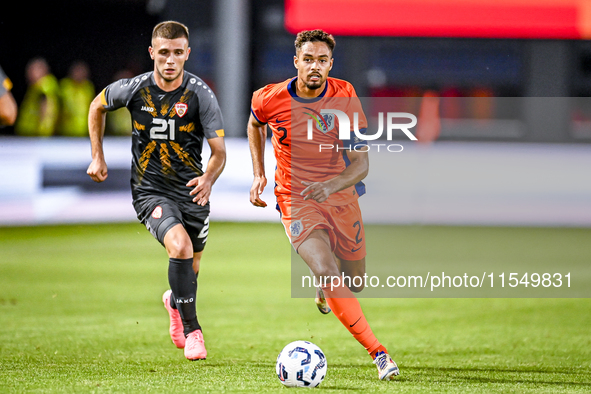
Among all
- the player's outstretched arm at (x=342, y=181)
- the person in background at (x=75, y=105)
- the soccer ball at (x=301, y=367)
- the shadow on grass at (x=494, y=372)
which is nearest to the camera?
the soccer ball at (x=301, y=367)

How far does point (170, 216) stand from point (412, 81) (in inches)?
516

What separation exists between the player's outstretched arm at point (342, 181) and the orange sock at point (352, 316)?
0.60m

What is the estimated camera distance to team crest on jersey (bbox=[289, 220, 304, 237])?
17.4 feet

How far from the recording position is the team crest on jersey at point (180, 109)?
5516 mm

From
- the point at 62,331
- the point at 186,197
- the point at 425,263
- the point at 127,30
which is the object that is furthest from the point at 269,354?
the point at 127,30

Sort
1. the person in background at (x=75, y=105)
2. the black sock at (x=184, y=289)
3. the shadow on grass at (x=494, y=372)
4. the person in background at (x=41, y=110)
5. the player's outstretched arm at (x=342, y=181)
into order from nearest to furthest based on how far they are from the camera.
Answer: the shadow on grass at (x=494, y=372) → the player's outstretched arm at (x=342, y=181) → the black sock at (x=184, y=289) → the person in background at (x=41, y=110) → the person in background at (x=75, y=105)

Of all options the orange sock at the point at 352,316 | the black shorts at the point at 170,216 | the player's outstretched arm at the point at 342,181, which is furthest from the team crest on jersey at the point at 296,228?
the black shorts at the point at 170,216

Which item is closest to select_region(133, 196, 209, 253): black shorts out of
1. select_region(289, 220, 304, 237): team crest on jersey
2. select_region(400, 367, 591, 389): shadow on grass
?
select_region(289, 220, 304, 237): team crest on jersey

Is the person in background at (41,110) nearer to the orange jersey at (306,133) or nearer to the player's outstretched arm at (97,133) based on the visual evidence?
the player's outstretched arm at (97,133)

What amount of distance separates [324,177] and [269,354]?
1450mm

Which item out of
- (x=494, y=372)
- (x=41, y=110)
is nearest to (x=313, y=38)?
(x=494, y=372)

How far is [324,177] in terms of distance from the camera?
5590 mm

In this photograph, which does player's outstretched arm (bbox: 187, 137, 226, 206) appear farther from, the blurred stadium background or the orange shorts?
the blurred stadium background

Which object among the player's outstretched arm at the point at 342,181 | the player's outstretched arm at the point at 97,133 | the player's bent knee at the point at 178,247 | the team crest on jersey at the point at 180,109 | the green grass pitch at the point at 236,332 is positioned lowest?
the green grass pitch at the point at 236,332
